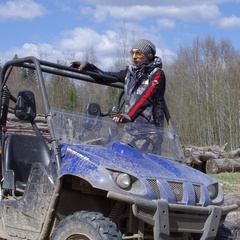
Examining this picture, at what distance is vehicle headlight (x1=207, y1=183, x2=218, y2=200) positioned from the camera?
5452 millimetres

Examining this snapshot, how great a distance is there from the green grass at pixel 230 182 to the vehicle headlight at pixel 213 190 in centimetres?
734

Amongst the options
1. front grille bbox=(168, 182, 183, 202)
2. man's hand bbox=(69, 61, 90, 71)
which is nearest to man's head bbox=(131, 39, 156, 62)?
man's hand bbox=(69, 61, 90, 71)

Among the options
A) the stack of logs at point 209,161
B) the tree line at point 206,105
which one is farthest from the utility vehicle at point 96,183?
the tree line at point 206,105

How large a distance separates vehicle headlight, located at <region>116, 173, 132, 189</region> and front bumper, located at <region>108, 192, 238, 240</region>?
4.9 inches

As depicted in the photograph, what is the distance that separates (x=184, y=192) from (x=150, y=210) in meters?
0.42

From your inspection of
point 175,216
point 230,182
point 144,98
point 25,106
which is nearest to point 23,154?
point 25,106

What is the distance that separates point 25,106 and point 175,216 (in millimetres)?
1734

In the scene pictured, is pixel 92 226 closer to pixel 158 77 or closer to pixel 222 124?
pixel 158 77

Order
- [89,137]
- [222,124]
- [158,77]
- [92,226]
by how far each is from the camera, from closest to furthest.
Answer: [92,226], [89,137], [158,77], [222,124]

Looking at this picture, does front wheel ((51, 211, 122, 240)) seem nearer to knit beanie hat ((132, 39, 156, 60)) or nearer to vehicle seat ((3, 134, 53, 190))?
vehicle seat ((3, 134, 53, 190))

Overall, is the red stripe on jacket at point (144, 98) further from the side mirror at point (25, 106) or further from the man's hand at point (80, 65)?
the side mirror at point (25, 106)

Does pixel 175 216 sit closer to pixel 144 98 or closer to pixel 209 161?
pixel 144 98

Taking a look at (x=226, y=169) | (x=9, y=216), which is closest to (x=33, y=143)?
(x=9, y=216)

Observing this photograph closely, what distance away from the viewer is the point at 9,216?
5.83m
